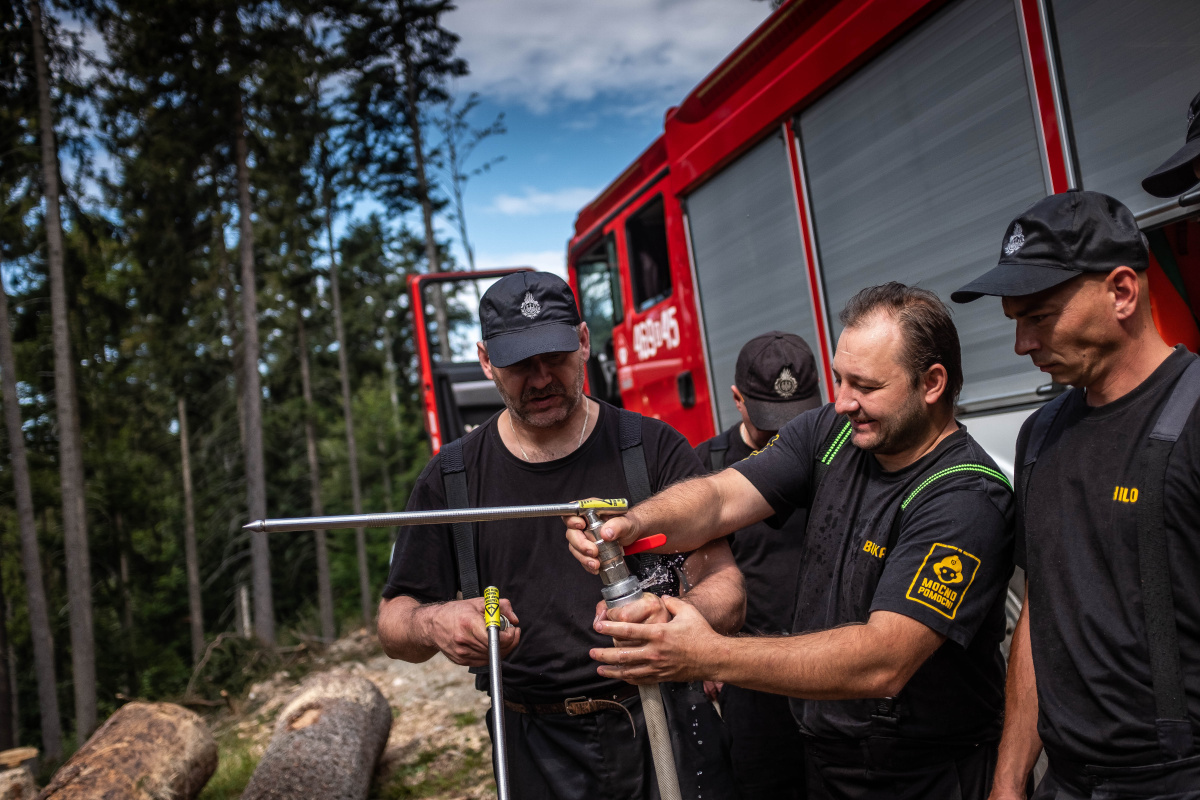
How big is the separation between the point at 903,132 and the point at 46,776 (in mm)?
14248

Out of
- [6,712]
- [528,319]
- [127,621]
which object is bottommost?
[127,621]

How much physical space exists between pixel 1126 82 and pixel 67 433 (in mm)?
15028

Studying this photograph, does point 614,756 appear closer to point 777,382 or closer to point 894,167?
point 777,382

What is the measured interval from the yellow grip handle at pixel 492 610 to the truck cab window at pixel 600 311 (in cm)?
523

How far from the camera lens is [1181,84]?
96.8 inches

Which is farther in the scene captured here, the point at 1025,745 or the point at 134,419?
the point at 134,419

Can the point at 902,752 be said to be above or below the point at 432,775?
above

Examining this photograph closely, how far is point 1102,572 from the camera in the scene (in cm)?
156

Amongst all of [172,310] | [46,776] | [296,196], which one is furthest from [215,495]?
[46,776]

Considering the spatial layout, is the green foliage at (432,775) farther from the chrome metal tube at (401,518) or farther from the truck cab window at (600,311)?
the chrome metal tube at (401,518)

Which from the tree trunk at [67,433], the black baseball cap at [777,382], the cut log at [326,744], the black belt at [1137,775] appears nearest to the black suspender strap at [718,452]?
the black baseball cap at [777,382]

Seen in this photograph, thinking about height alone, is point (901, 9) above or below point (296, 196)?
below

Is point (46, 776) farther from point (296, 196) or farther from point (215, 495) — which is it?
point (215, 495)

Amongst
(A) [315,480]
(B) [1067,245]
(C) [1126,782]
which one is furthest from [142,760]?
(A) [315,480]
